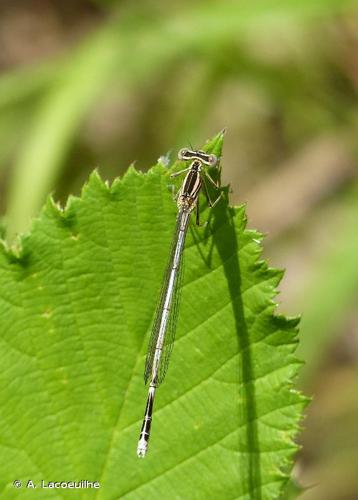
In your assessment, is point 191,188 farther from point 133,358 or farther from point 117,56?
point 117,56

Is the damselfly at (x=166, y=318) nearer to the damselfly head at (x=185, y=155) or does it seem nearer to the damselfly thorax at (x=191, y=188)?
the damselfly thorax at (x=191, y=188)

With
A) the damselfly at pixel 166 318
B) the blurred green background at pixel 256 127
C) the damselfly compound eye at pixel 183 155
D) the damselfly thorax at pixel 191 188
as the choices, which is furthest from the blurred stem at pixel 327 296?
the damselfly at pixel 166 318

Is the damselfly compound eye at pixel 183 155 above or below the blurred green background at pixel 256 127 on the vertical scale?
below

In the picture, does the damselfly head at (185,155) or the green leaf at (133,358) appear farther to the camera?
the damselfly head at (185,155)

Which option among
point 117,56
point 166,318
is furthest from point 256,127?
point 166,318

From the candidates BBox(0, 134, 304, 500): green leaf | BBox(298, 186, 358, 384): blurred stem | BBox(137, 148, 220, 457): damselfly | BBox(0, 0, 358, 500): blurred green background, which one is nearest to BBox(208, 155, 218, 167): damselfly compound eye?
BBox(137, 148, 220, 457): damselfly

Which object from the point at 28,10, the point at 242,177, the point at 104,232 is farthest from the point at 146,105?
the point at 104,232
